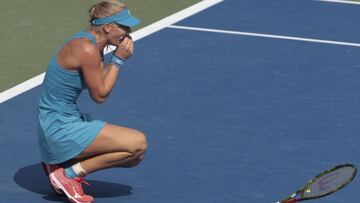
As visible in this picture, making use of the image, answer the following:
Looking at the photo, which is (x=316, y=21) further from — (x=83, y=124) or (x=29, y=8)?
(x=83, y=124)

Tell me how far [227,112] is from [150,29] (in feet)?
8.92

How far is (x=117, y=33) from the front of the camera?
31.9ft

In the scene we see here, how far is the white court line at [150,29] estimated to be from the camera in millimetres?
12398

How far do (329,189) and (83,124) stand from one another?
1946 millimetres

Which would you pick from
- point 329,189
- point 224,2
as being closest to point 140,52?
point 224,2

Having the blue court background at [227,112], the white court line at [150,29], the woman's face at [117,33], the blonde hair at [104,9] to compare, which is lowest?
the blue court background at [227,112]

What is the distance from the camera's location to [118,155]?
974 centimetres

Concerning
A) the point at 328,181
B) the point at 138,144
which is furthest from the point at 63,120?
the point at 328,181

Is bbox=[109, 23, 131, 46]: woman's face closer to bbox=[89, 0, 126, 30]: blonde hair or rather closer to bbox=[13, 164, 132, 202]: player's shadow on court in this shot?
bbox=[89, 0, 126, 30]: blonde hair

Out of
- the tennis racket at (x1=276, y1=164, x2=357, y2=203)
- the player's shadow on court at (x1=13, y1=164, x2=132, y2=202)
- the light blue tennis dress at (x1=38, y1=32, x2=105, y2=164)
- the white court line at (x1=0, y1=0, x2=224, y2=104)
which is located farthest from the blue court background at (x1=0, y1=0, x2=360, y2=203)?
the tennis racket at (x1=276, y1=164, x2=357, y2=203)

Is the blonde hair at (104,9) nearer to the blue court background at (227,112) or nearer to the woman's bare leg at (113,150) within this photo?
the woman's bare leg at (113,150)

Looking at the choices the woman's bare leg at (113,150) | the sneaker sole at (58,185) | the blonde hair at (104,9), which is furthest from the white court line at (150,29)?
the blonde hair at (104,9)

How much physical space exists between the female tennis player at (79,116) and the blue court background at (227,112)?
0.36 meters

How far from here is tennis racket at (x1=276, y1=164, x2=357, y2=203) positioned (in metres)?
8.96
